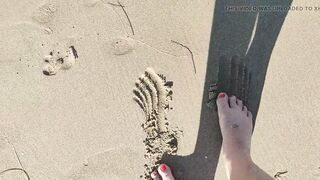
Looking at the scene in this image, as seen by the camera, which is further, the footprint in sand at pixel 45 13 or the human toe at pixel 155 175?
the human toe at pixel 155 175

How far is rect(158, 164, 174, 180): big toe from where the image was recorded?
3328 mm

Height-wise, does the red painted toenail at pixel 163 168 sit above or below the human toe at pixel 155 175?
above

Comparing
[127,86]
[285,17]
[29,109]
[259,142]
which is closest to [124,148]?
[127,86]

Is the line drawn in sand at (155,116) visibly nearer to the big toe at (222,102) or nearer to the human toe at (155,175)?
the human toe at (155,175)

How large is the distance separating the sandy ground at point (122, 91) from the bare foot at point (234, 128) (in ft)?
0.29

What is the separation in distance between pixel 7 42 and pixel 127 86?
97 cm

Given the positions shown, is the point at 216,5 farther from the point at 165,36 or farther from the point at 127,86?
the point at 127,86

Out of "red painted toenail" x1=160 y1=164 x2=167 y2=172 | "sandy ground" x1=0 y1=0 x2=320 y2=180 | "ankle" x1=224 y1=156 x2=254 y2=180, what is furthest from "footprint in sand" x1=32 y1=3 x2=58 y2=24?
"ankle" x1=224 y1=156 x2=254 y2=180

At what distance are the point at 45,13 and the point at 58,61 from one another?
14.7 inches

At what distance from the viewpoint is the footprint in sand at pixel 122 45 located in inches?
130

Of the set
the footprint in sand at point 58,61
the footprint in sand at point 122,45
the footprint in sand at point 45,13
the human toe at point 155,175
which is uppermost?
the footprint in sand at point 45,13

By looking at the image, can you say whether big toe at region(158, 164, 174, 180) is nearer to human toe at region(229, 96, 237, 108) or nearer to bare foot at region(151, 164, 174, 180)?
bare foot at region(151, 164, 174, 180)

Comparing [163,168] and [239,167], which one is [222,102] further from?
[163,168]

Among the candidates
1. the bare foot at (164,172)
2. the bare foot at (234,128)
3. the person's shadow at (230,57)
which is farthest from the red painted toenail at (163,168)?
the bare foot at (234,128)
